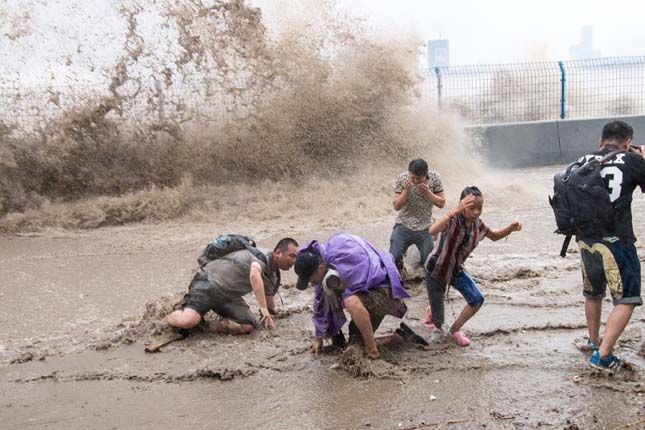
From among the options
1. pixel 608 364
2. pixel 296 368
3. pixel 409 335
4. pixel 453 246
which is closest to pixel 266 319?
pixel 296 368

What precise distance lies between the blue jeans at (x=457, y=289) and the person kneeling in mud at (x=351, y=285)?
1.08 ft

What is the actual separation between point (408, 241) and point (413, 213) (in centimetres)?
27

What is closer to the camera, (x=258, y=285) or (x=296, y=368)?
(x=296, y=368)

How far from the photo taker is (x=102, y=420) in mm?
4191

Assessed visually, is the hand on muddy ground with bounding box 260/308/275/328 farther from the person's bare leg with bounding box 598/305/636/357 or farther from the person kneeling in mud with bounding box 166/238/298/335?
the person's bare leg with bounding box 598/305/636/357

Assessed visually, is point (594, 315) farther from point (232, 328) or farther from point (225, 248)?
point (225, 248)

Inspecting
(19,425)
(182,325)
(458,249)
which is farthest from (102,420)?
(458,249)

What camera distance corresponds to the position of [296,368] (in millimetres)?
4879

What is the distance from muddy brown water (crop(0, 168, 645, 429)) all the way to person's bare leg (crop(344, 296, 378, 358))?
4.9 inches

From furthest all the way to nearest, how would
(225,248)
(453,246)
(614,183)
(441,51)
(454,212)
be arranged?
(441,51) < (225,248) < (453,246) < (454,212) < (614,183)

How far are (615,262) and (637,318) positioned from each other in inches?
54.2

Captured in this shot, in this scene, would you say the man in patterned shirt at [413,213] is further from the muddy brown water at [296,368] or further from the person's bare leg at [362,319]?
the person's bare leg at [362,319]

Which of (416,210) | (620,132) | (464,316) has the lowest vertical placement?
(464,316)

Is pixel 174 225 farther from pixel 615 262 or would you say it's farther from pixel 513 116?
pixel 513 116
